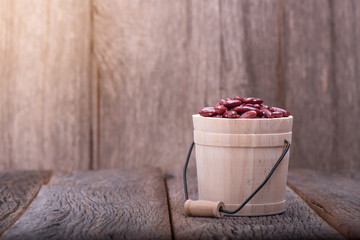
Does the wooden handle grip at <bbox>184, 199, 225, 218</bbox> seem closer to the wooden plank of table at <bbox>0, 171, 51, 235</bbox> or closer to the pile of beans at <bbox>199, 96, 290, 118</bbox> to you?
the pile of beans at <bbox>199, 96, 290, 118</bbox>

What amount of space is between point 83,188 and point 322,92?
1.03 m

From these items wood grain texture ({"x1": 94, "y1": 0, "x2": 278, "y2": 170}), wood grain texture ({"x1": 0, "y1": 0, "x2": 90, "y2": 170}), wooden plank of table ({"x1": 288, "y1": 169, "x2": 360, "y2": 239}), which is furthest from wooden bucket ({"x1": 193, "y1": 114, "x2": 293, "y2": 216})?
wood grain texture ({"x1": 0, "y1": 0, "x2": 90, "y2": 170})

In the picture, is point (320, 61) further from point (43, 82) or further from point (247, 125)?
point (43, 82)

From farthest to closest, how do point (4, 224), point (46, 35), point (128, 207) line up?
1. point (46, 35)
2. point (128, 207)
3. point (4, 224)

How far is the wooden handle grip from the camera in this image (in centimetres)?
151

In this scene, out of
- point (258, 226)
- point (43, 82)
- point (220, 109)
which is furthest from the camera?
point (43, 82)

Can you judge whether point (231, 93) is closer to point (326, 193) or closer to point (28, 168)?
point (326, 193)

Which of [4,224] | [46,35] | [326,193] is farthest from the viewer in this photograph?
[46,35]

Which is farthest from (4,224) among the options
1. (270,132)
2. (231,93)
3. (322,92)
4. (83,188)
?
(322,92)

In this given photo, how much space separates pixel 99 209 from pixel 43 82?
81 centimetres

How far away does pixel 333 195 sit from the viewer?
1835mm

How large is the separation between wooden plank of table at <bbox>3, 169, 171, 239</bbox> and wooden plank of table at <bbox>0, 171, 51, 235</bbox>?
27 mm

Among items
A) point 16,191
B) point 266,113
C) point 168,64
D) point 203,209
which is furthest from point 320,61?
point 16,191

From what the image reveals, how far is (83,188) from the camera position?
194 centimetres
